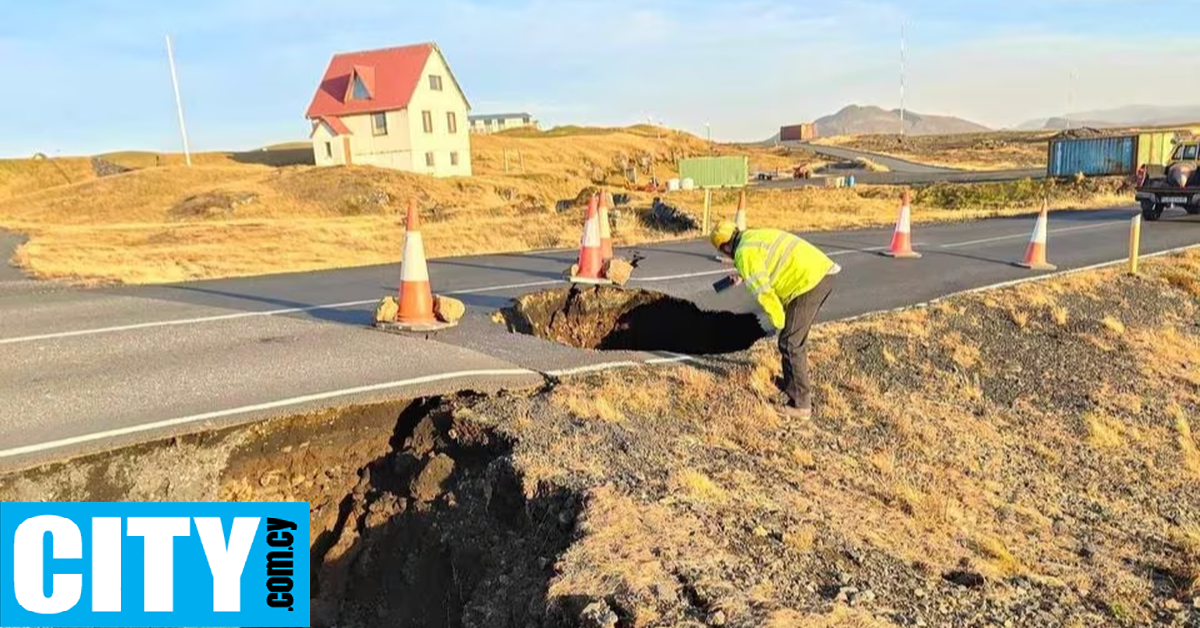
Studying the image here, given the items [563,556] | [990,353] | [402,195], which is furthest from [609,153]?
[563,556]

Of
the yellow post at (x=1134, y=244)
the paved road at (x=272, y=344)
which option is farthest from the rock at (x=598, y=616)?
the yellow post at (x=1134, y=244)

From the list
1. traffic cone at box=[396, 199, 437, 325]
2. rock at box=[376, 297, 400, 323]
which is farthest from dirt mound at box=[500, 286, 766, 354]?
rock at box=[376, 297, 400, 323]

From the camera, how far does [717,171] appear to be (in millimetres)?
15953

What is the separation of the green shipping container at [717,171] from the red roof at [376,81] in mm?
28907

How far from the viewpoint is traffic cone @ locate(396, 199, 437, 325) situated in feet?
22.9

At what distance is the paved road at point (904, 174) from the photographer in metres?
42.2

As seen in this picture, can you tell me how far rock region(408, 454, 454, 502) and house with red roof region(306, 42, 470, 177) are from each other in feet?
128

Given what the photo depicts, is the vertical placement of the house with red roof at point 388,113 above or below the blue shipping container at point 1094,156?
above

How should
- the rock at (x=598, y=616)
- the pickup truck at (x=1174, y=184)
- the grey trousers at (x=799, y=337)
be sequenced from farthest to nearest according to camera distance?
the pickup truck at (x=1174, y=184), the grey trousers at (x=799, y=337), the rock at (x=598, y=616)

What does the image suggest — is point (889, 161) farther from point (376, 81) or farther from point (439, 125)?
point (376, 81)

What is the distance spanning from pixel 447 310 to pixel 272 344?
1540mm

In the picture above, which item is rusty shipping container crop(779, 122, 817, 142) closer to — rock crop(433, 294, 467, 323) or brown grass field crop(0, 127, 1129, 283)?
brown grass field crop(0, 127, 1129, 283)

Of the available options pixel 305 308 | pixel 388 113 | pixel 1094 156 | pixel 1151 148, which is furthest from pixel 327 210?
pixel 1151 148

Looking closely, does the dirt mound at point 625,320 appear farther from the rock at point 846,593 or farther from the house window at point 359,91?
the house window at point 359,91
